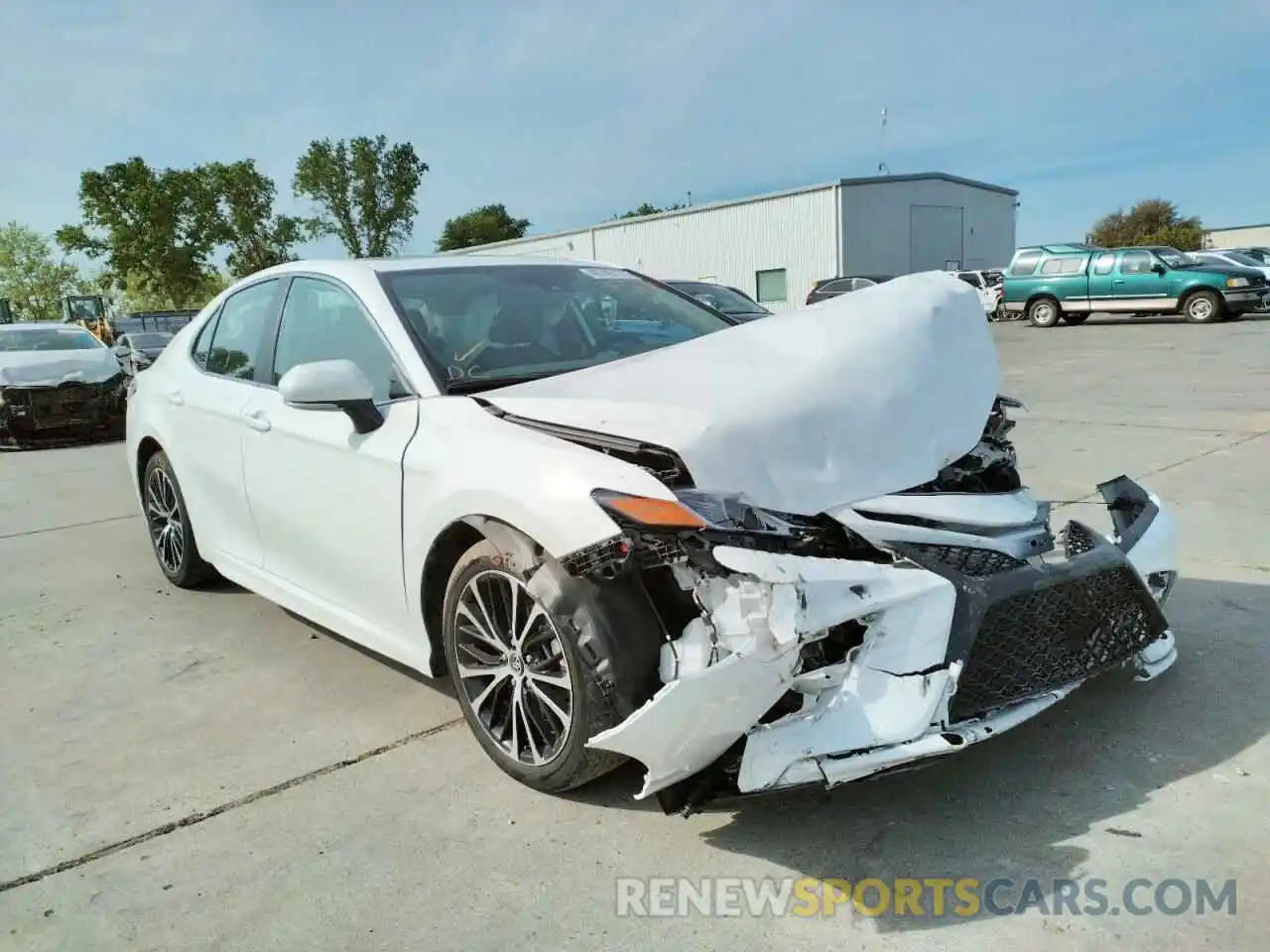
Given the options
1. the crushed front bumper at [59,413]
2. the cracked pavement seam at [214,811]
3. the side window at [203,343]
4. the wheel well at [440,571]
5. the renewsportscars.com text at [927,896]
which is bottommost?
the cracked pavement seam at [214,811]

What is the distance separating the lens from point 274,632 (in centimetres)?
431

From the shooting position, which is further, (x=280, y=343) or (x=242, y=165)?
(x=242, y=165)

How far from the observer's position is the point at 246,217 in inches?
1997

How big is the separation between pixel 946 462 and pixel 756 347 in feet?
2.34

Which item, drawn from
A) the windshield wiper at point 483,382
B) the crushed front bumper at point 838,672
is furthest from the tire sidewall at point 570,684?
the windshield wiper at point 483,382

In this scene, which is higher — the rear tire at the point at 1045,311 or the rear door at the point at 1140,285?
the rear door at the point at 1140,285

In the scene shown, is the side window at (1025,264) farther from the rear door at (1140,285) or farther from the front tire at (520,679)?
the front tire at (520,679)

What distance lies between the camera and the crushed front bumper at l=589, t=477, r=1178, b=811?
2166mm

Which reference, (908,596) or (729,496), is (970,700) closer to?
(908,596)

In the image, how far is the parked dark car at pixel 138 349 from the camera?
54.7 ft

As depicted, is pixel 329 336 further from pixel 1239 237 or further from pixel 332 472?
pixel 1239 237

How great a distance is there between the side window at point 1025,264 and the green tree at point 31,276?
209ft

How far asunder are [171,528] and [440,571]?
2680 millimetres

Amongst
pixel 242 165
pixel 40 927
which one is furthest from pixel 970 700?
pixel 242 165
